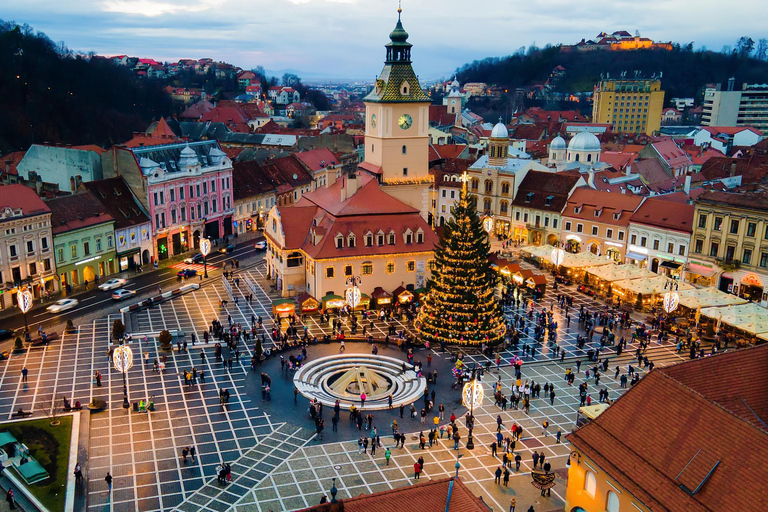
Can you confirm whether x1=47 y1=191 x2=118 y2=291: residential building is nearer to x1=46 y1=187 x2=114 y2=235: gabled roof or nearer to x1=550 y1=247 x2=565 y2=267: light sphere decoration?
x1=46 y1=187 x2=114 y2=235: gabled roof

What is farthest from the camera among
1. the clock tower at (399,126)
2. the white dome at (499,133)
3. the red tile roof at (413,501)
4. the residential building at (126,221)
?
the white dome at (499,133)

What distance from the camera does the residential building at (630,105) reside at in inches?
7347

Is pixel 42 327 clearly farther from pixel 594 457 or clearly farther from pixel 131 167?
pixel 594 457

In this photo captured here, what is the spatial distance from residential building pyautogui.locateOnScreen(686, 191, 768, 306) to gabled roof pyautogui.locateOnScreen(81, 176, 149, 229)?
58.0 meters

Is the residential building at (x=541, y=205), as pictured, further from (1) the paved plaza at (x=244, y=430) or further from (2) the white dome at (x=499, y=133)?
(1) the paved plaza at (x=244, y=430)

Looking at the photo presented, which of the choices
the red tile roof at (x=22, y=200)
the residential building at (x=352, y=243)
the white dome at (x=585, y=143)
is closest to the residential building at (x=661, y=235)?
the residential building at (x=352, y=243)

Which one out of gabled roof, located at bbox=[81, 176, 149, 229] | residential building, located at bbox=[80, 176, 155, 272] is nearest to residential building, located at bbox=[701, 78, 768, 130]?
residential building, located at bbox=[80, 176, 155, 272]

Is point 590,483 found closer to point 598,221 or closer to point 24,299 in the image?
point 24,299

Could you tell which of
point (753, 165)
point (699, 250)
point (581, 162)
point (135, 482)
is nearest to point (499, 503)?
point (135, 482)

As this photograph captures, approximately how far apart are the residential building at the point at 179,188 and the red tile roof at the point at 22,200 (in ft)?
45.6

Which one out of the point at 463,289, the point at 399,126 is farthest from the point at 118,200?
the point at 463,289

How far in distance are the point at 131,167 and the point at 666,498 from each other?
66.3 m

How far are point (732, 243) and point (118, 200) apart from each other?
62.4 meters

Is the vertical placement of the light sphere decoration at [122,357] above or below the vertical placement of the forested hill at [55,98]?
below
